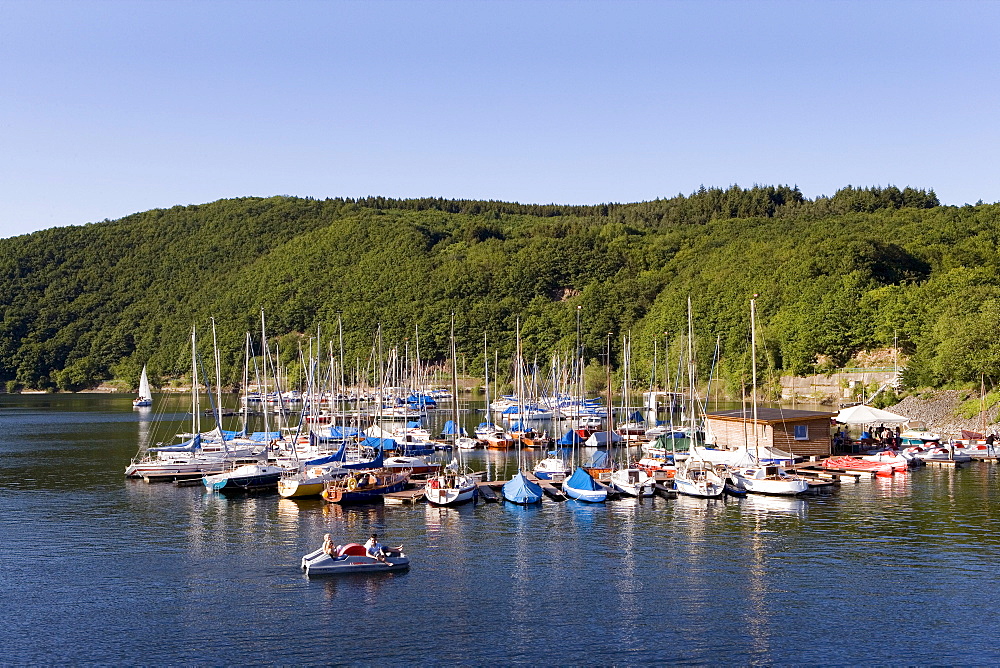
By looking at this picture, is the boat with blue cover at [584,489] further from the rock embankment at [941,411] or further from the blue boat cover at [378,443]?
the rock embankment at [941,411]

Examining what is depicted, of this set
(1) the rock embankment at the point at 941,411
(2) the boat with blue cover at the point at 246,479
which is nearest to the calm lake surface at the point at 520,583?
(2) the boat with blue cover at the point at 246,479

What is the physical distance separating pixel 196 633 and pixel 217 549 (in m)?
13.2

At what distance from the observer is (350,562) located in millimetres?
42312

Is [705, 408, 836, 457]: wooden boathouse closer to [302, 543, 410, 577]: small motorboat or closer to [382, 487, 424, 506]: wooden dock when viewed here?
[382, 487, 424, 506]: wooden dock

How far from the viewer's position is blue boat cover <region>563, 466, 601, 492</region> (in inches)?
2353

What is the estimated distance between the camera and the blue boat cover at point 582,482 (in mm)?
59778

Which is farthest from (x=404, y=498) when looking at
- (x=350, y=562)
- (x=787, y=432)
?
(x=787, y=432)

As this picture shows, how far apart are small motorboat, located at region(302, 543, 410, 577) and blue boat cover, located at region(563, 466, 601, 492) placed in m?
18.9

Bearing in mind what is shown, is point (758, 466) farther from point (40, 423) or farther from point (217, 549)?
point (40, 423)

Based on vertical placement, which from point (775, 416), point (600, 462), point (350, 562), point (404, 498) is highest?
point (775, 416)

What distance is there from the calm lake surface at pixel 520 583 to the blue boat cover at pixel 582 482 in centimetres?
124

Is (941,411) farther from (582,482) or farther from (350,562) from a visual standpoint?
(350,562)

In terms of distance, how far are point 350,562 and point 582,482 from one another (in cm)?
2108

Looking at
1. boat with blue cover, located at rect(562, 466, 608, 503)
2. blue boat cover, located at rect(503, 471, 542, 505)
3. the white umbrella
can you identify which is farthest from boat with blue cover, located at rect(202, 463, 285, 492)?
the white umbrella
